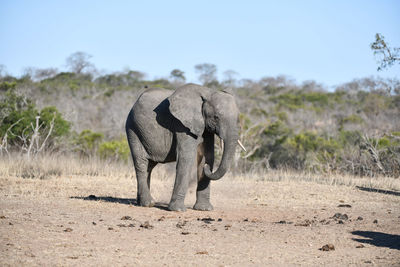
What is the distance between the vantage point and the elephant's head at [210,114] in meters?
8.71

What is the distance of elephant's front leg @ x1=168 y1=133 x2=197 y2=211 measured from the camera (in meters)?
9.05

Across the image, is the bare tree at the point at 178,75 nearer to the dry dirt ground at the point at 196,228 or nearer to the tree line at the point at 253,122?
the tree line at the point at 253,122

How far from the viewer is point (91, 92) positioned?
1930 inches

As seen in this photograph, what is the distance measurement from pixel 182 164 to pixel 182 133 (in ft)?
1.74

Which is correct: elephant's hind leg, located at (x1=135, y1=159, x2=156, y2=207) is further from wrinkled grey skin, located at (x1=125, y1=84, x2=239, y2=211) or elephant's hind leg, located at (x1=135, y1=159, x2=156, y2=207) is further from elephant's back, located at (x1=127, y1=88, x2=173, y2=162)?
elephant's back, located at (x1=127, y1=88, x2=173, y2=162)

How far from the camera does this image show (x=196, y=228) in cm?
771


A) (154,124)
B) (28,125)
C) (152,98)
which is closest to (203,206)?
(154,124)

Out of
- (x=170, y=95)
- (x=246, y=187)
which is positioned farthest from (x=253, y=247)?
(x=246, y=187)

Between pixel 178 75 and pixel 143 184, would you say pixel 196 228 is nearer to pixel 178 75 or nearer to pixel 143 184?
pixel 143 184

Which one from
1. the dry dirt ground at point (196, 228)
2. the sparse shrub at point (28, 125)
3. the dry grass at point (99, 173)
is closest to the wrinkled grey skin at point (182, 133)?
the dry dirt ground at point (196, 228)

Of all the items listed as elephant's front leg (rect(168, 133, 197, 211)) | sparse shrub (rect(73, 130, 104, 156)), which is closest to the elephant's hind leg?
elephant's front leg (rect(168, 133, 197, 211))

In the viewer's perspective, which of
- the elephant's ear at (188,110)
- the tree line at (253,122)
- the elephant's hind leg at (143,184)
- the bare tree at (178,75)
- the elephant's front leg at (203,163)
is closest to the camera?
the elephant's ear at (188,110)

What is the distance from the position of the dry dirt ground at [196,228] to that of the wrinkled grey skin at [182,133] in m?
0.55

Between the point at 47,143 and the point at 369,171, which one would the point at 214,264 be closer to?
the point at 369,171
